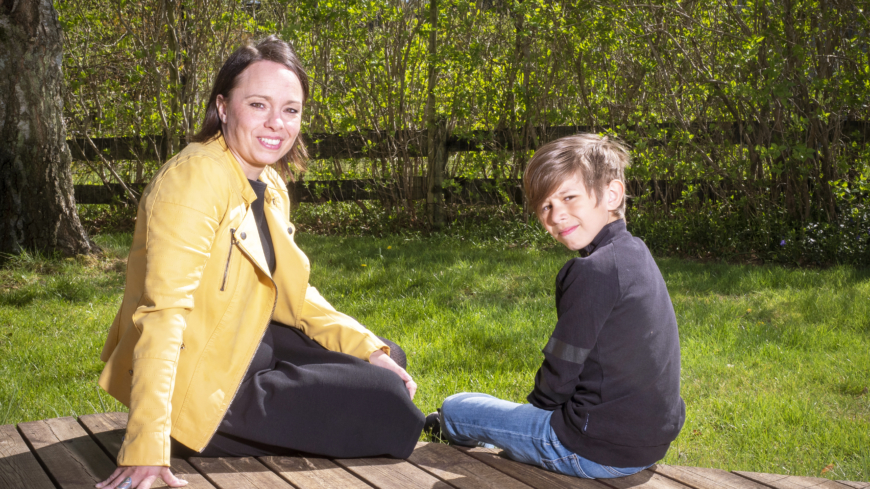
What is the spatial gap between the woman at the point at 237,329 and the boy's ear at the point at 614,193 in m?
0.92

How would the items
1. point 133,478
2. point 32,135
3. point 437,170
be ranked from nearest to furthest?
1. point 133,478
2. point 32,135
3. point 437,170

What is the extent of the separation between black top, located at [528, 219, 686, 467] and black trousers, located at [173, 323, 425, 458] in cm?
53

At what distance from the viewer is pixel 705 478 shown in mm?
2283

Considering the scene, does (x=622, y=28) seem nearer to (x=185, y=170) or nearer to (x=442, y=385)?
(x=442, y=385)

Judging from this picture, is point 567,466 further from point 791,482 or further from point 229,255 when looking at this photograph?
point 229,255

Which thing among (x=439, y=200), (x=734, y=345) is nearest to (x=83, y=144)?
(x=439, y=200)

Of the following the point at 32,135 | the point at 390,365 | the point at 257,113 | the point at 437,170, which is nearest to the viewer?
the point at 257,113

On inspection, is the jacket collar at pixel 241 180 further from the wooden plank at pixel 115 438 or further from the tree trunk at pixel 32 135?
the tree trunk at pixel 32 135

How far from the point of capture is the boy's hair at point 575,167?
→ 2.24 m

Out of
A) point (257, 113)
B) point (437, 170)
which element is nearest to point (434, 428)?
point (257, 113)

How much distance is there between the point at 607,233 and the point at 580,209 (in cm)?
11

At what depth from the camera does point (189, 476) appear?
7.00 ft

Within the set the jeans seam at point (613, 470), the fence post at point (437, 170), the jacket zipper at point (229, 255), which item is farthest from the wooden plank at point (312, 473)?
the fence post at point (437, 170)

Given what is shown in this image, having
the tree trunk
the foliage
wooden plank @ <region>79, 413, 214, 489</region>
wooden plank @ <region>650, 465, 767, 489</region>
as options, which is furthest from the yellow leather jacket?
the foliage
